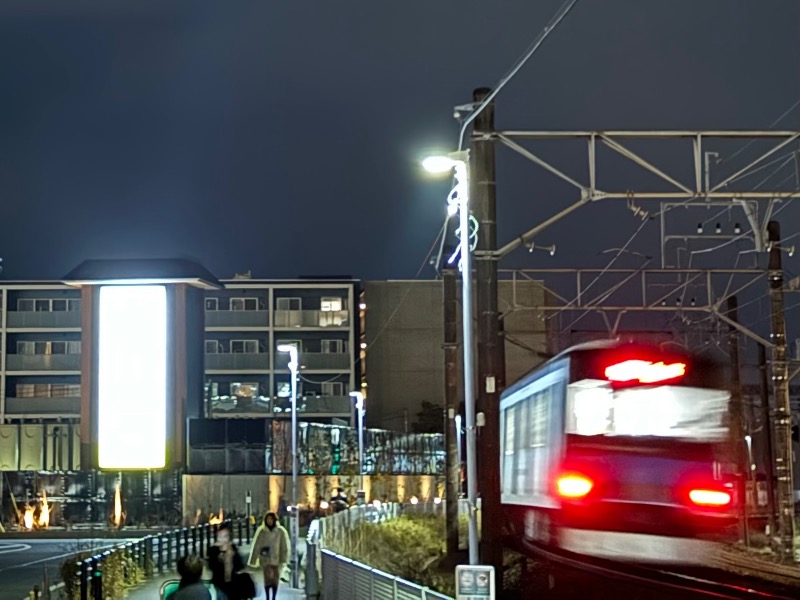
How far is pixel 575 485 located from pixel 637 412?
58.1 inches

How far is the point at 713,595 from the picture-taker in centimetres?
2006

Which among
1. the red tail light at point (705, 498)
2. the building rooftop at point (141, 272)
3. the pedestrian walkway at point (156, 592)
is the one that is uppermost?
the building rooftop at point (141, 272)

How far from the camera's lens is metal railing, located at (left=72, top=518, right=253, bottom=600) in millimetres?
19719


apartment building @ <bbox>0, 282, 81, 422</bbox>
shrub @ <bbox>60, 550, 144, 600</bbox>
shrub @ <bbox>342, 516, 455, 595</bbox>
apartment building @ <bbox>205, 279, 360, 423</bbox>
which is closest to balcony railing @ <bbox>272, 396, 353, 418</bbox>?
apartment building @ <bbox>205, 279, 360, 423</bbox>

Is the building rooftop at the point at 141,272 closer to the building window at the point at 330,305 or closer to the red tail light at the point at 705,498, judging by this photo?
the building window at the point at 330,305

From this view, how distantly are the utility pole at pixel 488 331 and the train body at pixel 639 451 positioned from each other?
1031mm

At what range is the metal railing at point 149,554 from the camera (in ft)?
64.7

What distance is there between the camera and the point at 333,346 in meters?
82.2

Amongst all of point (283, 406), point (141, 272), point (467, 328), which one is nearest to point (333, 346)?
point (283, 406)

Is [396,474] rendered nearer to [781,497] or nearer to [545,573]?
[781,497]

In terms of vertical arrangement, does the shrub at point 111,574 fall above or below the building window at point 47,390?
below

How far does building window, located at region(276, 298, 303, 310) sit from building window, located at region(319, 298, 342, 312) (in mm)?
1405

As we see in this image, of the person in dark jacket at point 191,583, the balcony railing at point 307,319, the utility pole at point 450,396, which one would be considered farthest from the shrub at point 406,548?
the balcony railing at point 307,319

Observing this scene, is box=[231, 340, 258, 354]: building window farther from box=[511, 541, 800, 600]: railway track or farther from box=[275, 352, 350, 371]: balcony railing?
box=[511, 541, 800, 600]: railway track
